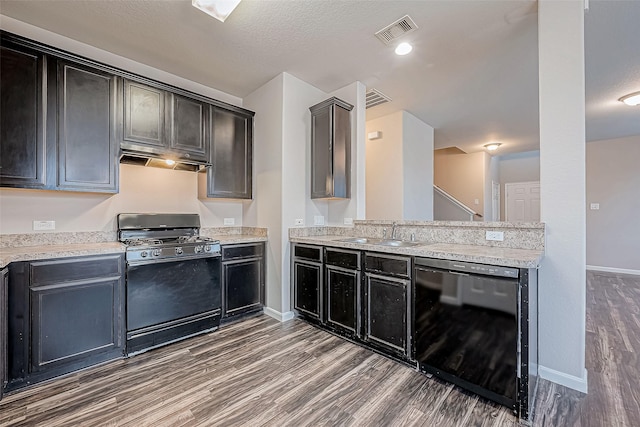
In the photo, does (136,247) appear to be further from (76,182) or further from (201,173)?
(201,173)

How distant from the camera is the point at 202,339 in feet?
8.86

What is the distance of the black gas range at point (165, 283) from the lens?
2.38m

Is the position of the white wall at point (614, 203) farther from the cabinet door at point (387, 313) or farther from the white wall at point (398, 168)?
the cabinet door at point (387, 313)

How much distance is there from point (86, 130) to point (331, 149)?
2.34 meters

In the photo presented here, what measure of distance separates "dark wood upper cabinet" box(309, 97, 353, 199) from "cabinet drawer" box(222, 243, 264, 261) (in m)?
0.94

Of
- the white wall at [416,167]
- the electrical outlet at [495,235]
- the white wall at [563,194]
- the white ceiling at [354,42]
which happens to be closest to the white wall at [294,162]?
the white ceiling at [354,42]

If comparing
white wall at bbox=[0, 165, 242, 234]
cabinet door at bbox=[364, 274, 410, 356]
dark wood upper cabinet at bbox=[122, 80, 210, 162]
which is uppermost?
dark wood upper cabinet at bbox=[122, 80, 210, 162]

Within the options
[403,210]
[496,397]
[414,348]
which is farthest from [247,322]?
[403,210]

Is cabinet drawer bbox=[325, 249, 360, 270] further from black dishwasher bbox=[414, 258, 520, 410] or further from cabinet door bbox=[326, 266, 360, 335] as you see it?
black dishwasher bbox=[414, 258, 520, 410]

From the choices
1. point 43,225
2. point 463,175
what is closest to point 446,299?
point 43,225

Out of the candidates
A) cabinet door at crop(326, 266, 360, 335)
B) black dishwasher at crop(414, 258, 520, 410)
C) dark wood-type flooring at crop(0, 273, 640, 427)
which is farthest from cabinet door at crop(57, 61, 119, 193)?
black dishwasher at crop(414, 258, 520, 410)

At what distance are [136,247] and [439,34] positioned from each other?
10.9ft

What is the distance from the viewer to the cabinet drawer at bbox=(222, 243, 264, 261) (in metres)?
3.03

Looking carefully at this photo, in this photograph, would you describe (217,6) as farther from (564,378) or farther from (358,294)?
(564,378)
